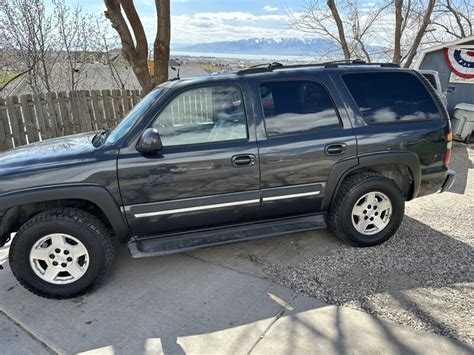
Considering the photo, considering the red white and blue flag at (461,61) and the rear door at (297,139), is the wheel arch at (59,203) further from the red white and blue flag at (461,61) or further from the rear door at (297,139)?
the red white and blue flag at (461,61)

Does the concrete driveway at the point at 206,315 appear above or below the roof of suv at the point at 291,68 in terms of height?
below

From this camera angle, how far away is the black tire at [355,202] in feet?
11.4

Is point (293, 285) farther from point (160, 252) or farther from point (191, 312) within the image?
point (160, 252)

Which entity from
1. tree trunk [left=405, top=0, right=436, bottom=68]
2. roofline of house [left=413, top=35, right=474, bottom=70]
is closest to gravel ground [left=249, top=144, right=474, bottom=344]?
roofline of house [left=413, top=35, right=474, bottom=70]

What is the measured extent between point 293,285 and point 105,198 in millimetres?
1792

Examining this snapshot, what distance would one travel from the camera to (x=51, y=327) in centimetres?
264

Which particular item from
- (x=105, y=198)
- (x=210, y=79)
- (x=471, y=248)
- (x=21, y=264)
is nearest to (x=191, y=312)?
(x=105, y=198)

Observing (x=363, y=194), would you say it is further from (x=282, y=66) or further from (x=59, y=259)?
(x=59, y=259)

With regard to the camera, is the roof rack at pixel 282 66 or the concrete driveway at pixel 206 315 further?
the roof rack at pixel 282 66

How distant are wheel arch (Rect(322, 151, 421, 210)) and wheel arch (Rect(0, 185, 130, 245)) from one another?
2002 mm

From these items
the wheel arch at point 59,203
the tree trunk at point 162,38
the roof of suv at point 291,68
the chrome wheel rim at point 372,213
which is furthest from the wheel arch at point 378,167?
the tree trunk at point 162,38

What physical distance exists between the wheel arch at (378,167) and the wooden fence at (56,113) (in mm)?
5772

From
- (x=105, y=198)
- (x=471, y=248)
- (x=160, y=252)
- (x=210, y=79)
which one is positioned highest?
(x=210, y=79)

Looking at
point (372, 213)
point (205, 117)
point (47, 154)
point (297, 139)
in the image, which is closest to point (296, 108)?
point (297, 139)
